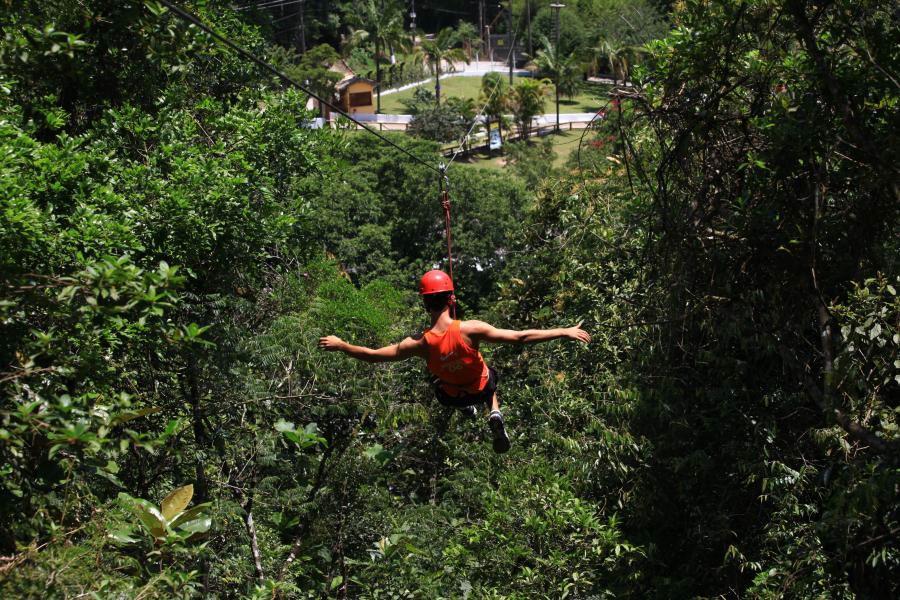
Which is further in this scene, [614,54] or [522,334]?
[614,54]

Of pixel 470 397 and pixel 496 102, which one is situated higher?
pixel 470 397

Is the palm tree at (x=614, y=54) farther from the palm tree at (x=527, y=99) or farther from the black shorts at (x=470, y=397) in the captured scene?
the black shorts at (x=470, y=397)

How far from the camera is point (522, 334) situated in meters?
5.87

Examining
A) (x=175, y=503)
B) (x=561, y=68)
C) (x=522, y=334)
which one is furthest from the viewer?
(x=561, y=68)

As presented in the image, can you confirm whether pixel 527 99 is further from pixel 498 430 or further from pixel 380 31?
pixel 498 430

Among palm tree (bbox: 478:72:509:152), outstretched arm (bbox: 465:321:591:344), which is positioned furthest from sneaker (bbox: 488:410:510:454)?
palm tree (bbox: 478:72:509:152)

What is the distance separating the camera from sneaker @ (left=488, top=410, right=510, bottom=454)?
6977mm

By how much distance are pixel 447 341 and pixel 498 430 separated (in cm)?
111

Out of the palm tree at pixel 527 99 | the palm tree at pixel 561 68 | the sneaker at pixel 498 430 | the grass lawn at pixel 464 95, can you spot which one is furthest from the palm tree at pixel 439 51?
the sneaker at pixel 498 430

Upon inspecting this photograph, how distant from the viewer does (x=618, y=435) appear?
8.32 meters

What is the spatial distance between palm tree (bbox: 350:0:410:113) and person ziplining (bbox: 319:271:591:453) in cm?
5684

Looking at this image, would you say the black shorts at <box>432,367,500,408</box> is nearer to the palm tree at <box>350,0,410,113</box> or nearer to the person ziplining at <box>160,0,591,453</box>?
the person ziplining at <box>160,0,591,453</box>

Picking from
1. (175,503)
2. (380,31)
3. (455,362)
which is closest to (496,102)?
(380,31)

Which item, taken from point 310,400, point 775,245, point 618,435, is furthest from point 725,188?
point 310,400
